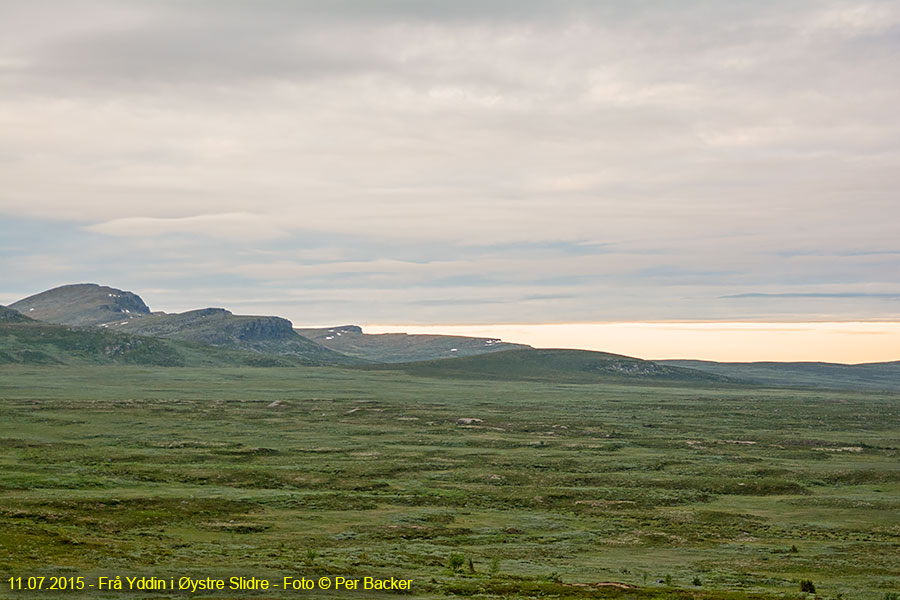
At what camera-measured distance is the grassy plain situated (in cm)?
4653

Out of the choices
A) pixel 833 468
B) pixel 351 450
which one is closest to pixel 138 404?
pixel 351 450

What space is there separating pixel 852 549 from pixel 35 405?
166 m

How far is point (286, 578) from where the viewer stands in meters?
41.8

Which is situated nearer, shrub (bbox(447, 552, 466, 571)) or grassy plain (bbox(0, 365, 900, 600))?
grassy plain (bbox(0, 365, 900, 600))

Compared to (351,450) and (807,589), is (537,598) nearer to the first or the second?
(807,589)

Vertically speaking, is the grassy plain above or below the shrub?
below

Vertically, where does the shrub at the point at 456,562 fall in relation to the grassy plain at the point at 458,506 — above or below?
above

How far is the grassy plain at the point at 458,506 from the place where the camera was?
153ft

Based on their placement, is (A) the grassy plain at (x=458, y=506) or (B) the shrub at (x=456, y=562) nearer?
(A) the grassy plain at (x=458, y=506)

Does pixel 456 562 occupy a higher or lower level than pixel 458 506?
higher

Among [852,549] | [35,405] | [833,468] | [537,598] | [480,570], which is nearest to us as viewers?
[537,598]

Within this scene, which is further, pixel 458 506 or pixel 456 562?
pixel 458 506

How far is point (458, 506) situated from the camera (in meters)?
77.2

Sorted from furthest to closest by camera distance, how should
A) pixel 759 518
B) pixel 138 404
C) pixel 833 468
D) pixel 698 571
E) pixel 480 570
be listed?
1. pixel 138 404
2. pixel 833 468
3. pixel 759 518
4. pixel 698 571
5. pixel 480 570
